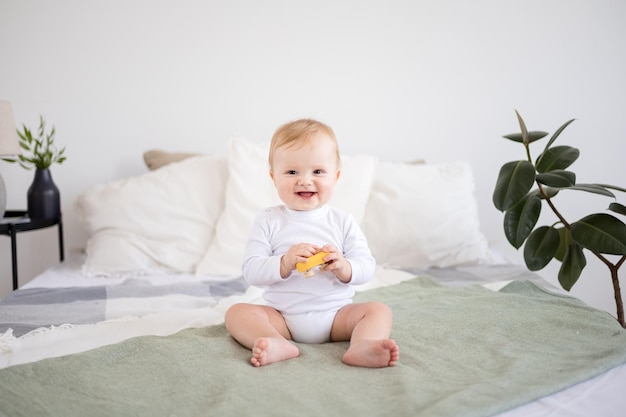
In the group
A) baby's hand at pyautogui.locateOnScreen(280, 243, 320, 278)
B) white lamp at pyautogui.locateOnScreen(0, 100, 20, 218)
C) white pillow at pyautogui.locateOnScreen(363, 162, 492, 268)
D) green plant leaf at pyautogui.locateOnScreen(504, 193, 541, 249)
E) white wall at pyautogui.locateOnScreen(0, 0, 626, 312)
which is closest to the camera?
baby's hand at pyautogui.locateOnScreen(280, 243, 320, 278)

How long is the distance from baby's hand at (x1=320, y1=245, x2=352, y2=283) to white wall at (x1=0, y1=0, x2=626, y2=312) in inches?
58.9

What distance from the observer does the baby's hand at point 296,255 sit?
1.27 meters

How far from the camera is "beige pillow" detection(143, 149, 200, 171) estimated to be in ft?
8.09

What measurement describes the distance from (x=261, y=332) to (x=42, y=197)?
1.42 m

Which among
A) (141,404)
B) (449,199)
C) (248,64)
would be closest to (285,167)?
(141,404)

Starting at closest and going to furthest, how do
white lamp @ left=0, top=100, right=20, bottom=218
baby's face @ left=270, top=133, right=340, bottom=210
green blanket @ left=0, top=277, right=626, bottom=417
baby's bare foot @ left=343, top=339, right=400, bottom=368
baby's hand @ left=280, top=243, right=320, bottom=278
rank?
green blanket @ left=0, top=277, right=626, bottom=417 < baby's bare foot @ left=343, top=339, right=400, bottom=368 < baby's hand @ left=280, top=243, right=320, bottom=278 < baby's face @ left=270, top=133, right=340, bottom=210 < white lamp @ left=0, top=100, right=20, bottom=218

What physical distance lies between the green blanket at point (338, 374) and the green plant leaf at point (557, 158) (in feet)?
1.54

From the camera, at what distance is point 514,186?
168cm

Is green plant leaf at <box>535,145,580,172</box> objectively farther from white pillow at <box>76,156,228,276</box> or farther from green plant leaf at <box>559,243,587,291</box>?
white pillow at <box>76,156,228,276</box>

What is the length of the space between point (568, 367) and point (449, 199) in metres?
1.18

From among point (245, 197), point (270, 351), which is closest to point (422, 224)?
point (245, 197)

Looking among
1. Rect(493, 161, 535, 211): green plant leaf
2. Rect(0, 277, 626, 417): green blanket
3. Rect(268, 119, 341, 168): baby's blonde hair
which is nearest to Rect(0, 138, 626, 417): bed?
Rect(0, 277, 626, 417): green blanket

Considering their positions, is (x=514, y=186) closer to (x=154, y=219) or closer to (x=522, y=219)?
(x=522, y=219)

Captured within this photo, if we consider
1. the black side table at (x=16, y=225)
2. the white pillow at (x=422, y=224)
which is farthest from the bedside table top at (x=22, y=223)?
the white pillow at (x=422, y=224)
